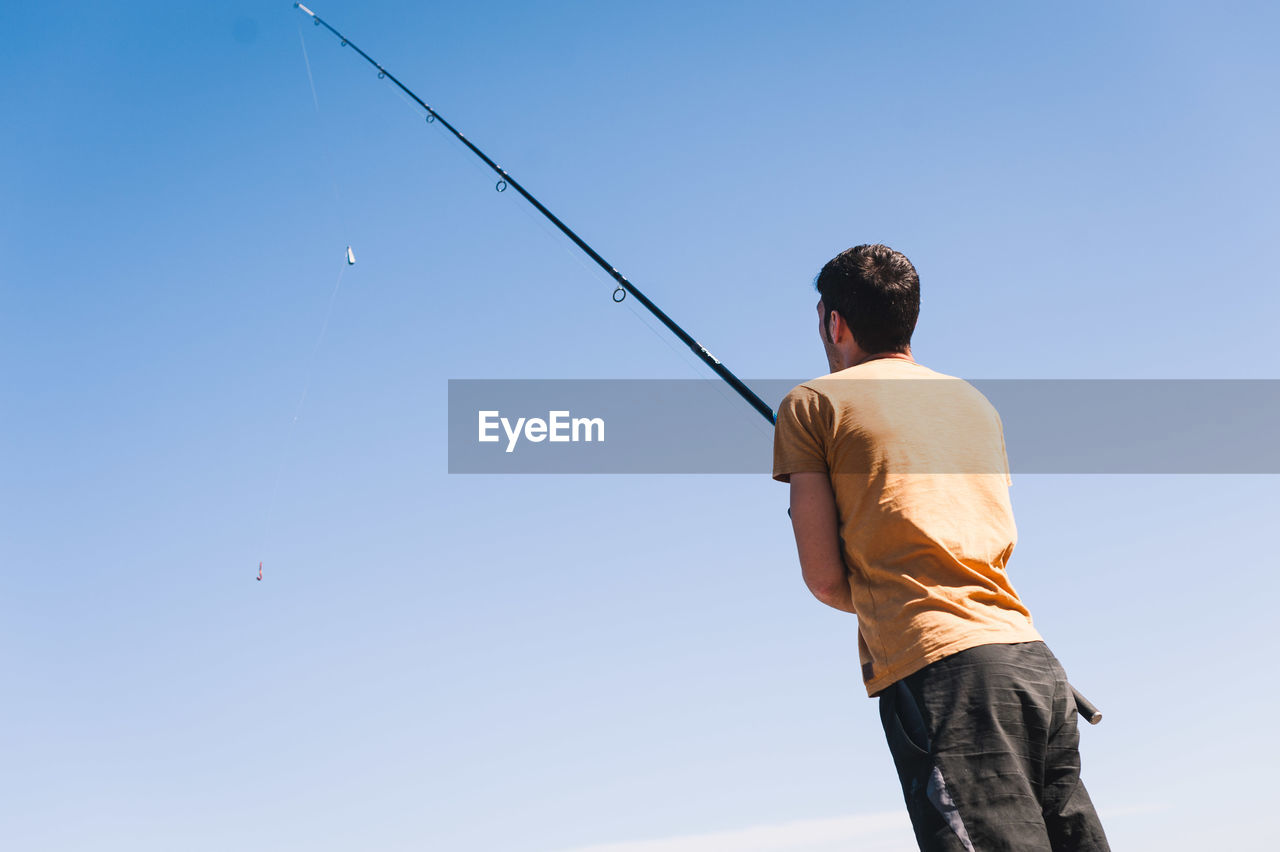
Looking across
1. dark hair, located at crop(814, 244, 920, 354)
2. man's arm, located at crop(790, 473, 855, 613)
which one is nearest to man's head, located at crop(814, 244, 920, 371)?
dark hair, located at crop(814, 244, 920, 354)

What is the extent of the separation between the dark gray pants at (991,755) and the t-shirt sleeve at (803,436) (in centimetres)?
53

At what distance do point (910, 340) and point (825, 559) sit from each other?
647 mm

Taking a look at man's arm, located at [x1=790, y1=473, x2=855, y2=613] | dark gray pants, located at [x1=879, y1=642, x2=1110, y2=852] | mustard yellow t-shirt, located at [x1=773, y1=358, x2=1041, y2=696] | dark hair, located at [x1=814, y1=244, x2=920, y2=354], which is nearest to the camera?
dark gray pants, located at [x1=879, y1=642, x2=1110, y2=852]

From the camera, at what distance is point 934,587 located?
2299 mm

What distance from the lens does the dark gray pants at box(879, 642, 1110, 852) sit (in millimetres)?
2152

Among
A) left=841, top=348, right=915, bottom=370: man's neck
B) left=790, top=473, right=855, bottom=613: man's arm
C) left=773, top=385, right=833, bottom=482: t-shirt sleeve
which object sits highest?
left=841, top=348, right=915, bottom=370: man's neck

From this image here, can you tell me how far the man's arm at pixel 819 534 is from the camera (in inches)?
96.1

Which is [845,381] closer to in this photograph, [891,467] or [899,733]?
[891,467]

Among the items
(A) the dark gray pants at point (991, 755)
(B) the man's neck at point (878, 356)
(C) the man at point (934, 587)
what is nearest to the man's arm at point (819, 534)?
(C) the man at point (934, 587)

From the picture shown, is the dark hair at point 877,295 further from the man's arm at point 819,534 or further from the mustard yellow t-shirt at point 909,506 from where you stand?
the man's arm at point 819,534

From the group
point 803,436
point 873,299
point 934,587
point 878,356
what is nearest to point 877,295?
point 873,299

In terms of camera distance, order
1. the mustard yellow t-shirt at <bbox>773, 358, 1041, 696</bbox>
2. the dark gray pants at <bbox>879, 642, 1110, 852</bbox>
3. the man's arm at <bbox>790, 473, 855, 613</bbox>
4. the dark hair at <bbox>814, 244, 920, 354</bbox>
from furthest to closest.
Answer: the dark hair at <bbox>814, 244, 920, 354</bbox>, the man's arm at <bbox>790, 473, 855, 613</bbox>, the mustard yellow t-shirt at <bbox>773, 358, 1041, 696</bbox>, the dark gray pants at <bbox>879, 642, 1110, 852</bbox>

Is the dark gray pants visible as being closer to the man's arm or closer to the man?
the man

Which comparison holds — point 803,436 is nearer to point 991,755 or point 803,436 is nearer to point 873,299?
point 873,299
